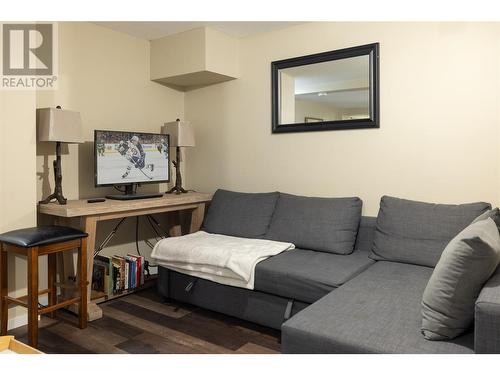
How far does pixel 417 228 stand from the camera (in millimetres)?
2459

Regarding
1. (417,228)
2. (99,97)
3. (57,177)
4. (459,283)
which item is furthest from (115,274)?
(459,283)

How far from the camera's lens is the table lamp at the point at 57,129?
8.75ft

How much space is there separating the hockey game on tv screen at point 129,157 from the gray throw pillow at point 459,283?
2362 millimetres

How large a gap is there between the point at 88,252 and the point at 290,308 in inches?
55.1

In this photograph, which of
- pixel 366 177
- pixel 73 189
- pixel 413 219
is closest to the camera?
pixel 413 219

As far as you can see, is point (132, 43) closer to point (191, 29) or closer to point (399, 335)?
point (191, 29)

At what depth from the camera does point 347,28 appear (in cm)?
300

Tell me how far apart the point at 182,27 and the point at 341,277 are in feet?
7.92

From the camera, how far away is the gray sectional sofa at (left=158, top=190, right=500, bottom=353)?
4.80 ft

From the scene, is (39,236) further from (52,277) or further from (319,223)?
(319,223)

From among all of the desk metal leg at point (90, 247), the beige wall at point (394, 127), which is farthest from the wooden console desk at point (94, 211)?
the beige wall at point (394, 127)

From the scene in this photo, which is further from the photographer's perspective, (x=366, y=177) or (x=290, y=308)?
(x=366, y=177)

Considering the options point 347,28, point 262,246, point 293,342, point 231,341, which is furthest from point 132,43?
point 293,342

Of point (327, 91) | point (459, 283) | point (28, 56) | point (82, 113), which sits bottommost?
point (459, 283)
